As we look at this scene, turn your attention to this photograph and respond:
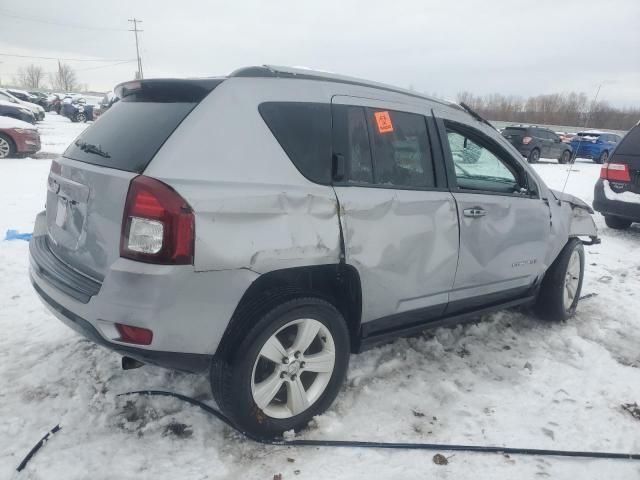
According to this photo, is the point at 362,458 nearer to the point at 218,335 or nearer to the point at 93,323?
the point at 218,335

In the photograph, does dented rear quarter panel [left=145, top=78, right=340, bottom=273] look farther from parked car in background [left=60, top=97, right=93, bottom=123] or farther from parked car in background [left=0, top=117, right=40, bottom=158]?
parked car in background [left=60, top=97, right=93, bottom=123]

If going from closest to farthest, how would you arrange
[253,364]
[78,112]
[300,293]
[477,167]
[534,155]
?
[253,364]
[300,293]
[477,167]
[534,155]
[78,112]

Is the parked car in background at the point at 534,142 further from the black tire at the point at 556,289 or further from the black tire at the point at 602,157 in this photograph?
the black tire at the point at 556,289

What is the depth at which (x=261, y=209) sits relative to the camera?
2178 mm

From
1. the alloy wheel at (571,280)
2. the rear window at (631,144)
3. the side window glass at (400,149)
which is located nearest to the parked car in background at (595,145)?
the rear window at (631,144)

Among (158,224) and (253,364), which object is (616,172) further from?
(158,224)

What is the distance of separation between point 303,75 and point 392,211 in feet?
2.97

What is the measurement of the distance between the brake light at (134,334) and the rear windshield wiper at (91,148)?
88cm

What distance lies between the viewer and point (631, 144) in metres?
6.96

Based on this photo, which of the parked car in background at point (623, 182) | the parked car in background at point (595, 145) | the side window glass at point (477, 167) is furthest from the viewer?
the parked car in background at point (595, 145)

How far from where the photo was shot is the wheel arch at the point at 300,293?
2246mm

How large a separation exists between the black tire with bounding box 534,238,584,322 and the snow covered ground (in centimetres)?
13

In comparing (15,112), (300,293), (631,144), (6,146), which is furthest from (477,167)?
(15,112)

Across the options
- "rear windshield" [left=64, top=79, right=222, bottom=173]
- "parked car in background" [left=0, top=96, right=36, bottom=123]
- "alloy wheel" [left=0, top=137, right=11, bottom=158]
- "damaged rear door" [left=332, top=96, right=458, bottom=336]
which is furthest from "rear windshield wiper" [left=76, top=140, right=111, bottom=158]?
"parked car in background" [left=0, top=96, right=36, bottom=123]
